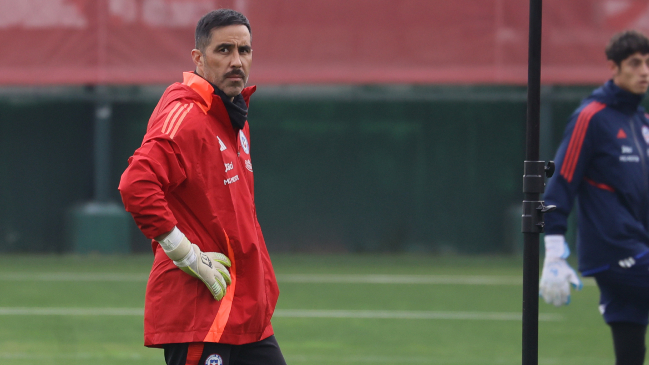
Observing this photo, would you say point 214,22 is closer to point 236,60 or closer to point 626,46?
point 236,60

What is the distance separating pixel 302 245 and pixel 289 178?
0.99 m

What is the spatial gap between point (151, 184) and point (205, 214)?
29cm

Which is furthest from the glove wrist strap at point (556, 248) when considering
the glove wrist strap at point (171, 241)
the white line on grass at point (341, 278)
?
the white line on grass at point (341, 278)

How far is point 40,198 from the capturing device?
539 inches

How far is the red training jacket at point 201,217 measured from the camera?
3195mm

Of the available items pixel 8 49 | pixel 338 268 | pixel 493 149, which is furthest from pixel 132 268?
pixel 493 149

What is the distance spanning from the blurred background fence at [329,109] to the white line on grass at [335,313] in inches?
170

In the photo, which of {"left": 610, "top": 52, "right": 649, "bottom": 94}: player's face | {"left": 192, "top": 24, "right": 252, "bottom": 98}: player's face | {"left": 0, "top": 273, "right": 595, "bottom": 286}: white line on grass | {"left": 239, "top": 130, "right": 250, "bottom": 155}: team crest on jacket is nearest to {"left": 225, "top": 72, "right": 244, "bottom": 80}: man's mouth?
{"left": 192, "top": 24, "right": 252, "bottom": 98}: player's face

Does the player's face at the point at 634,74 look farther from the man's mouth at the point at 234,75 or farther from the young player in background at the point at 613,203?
the man's mouth at the point at 234,75

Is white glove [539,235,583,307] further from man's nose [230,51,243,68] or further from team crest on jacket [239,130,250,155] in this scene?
man's nose [230,51,243,68]

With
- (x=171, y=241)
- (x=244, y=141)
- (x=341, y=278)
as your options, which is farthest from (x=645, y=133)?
(x=341, y=278)

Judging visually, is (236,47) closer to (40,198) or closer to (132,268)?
(132,268)

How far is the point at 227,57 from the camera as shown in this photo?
3.40m

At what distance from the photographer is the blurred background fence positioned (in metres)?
12.6
